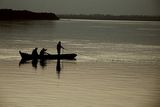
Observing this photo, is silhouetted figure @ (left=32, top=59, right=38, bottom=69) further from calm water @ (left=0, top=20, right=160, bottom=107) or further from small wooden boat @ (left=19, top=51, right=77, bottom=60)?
small wooden boat @ (left=19, top=51, right=77, bottom=60)

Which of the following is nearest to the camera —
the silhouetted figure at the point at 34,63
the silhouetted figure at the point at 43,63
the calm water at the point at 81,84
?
the calm water at the point at 81,84

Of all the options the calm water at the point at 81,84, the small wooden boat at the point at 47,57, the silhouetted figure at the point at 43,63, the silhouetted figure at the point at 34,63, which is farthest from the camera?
the small wooden boat at the point at 47,57

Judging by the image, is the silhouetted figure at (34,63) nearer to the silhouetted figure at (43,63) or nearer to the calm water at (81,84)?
the calm water at (81,84)

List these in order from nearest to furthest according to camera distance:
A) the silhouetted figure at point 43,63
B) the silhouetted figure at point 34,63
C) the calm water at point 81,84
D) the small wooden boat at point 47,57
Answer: the calm water at point 81,84, the silhouetted figure at point 34,63, the silhouetted figure at point 43,63, the small wooden boat at point 47,57

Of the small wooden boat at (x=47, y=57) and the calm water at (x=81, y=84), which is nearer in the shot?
the calm water at (x=81, y=84)

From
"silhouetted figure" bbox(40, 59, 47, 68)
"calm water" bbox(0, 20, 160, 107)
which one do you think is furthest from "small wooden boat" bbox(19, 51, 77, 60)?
"calm water" bbox(0, 20, 160, 107)

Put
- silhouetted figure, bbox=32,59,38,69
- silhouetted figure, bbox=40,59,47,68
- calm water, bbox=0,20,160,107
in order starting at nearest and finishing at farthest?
calm water, bbox=0,20,160,107
silhouetted figure, bbox=32,59,38,69
silhouetted figure, bbox=40,59,47,68

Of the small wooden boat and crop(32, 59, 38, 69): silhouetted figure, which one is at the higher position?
the small wooden boat

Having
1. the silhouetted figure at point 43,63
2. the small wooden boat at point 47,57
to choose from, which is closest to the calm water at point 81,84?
the silhouetted figure at point 43,63

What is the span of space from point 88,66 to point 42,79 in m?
5.33

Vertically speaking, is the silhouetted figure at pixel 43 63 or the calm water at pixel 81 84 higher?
the calm water at pixel 81 84

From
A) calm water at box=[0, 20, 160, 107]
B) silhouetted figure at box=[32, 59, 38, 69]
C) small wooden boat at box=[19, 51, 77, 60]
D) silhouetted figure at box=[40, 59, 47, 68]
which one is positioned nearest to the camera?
calm water at box=[0, 20, 160, 107]

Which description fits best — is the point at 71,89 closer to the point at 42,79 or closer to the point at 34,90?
the point at 34,90

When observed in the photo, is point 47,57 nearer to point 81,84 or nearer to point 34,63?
point 34,63
